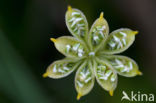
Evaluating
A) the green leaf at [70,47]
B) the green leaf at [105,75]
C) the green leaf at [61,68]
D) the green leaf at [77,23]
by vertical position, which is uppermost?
the green leaf at [77,23]

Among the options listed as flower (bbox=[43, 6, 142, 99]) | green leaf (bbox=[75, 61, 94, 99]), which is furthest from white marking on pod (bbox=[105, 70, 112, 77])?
green leaf (bbox=[75, 61, 94, 99])

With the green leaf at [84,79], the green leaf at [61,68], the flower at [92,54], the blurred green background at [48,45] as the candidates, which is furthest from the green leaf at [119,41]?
the blurred green background at [48,45]

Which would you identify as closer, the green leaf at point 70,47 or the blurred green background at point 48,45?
the green leaf at point 70,47

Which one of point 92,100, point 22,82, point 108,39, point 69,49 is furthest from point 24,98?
point 108,39

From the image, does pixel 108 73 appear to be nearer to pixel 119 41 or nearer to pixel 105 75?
pixel 105 75

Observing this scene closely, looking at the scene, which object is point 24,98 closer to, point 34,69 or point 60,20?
point 34,69

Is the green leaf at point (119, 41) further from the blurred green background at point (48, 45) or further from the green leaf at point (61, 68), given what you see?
the blurred green background at point (48, 45)

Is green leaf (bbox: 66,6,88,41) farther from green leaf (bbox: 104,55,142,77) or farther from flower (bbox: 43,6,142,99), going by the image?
green leaf (bbox: 104,55,142,77)

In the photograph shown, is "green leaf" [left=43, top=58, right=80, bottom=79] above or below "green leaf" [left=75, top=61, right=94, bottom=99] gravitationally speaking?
above
